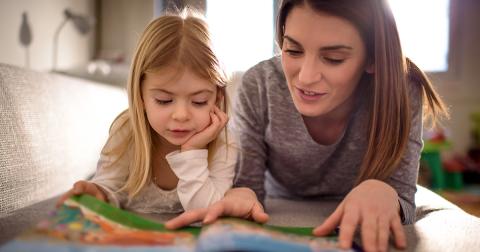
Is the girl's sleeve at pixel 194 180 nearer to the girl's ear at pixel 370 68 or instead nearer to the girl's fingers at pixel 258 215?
the girl's fingers at pixel 258 215

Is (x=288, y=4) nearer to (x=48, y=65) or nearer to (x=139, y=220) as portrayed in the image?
(x=139, y=220)

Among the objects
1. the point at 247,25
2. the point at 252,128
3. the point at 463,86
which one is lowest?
the point at 252,128

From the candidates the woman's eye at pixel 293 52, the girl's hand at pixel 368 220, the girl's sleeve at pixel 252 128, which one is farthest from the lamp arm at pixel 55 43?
the girl's hand at pixel 368 220

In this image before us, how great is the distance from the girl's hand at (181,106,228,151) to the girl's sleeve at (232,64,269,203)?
15 cm

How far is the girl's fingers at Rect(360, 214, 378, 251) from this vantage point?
55 cm

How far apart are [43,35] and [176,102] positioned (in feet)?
6.89

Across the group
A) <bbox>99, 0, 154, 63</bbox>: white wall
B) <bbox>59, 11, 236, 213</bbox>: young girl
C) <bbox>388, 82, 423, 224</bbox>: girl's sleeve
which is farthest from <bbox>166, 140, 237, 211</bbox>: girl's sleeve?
<bbox>99, 0, 154, 63</bbox>: white wall

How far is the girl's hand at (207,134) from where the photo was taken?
0.77m

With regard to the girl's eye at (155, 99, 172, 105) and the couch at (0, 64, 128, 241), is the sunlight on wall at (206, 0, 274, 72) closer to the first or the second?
the couch at (0, 64, 128, 241)

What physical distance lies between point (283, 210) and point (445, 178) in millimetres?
2293

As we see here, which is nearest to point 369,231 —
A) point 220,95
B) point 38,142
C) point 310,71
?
point 310,71

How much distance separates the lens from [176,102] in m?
0.74

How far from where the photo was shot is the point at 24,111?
2.75 feet

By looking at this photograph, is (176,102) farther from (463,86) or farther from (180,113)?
(463,86)
